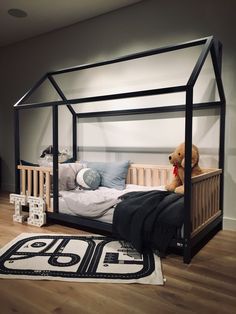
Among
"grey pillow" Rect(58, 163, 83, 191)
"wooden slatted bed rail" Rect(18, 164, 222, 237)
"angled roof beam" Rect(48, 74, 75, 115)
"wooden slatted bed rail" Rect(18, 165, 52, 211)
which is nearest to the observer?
"wooden slatted bed rail" Rect(18, 164, 222, 237)

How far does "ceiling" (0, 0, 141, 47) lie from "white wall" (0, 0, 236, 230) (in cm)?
11

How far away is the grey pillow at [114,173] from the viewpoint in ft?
10.0

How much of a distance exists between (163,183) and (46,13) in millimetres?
2663

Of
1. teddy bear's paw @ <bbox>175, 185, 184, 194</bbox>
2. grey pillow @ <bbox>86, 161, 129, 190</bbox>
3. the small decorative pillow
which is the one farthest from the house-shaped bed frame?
grey pillow @ <bbox>86, 161, 129, 190</bbox>

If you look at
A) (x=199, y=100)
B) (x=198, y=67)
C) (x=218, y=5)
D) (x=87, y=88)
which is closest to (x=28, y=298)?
(x=198, y=67)

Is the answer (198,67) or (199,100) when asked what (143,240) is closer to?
(198,67)

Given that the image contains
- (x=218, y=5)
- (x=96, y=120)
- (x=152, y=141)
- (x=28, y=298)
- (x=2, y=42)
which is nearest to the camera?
(x=28, y=298)

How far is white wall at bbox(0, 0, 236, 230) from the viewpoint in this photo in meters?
2.68

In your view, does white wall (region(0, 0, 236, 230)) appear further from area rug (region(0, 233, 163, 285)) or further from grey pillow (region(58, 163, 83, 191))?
area rug (region(0, 233, 163, 285))

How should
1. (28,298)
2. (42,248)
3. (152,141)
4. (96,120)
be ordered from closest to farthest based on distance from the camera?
1. (28,298)
2. (42,248)
3. (152,141)
4. (96,120)

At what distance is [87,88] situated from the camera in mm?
3627

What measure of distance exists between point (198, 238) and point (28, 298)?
131cm

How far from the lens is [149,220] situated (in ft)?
6.64

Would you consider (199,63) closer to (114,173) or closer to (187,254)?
(187,254)
